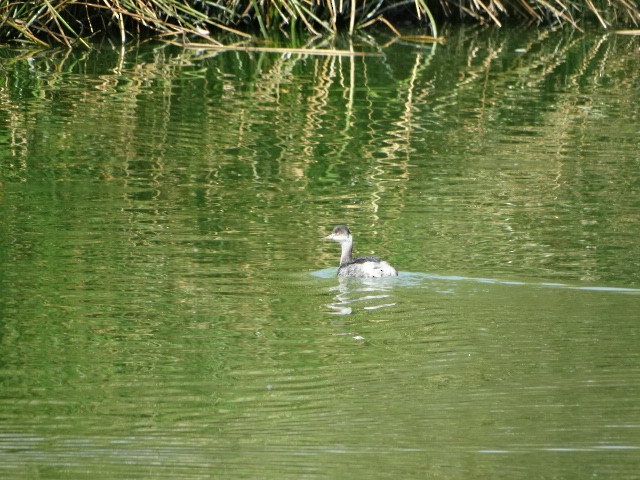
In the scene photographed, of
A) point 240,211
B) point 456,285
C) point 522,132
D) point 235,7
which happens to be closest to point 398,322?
point 456,285

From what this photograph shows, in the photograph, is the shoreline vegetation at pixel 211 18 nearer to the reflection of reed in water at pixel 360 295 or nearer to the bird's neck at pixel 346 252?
the bird's neck at pixel 346 252

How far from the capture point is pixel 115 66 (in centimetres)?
1978

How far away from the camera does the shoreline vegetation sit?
21141mm

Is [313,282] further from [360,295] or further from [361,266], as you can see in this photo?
[360,295]

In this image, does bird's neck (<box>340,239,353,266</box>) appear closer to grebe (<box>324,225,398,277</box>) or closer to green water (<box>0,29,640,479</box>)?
grebe (<box>324,225,398,277</box>)

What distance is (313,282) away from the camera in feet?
31.6

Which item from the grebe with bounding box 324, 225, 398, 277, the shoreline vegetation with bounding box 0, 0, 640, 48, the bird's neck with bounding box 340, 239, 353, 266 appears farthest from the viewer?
the shoreline vegetation with bounding box 0, 0, 640, 48

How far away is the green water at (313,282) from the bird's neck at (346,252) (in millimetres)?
224

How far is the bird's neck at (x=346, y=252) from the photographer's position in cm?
1002

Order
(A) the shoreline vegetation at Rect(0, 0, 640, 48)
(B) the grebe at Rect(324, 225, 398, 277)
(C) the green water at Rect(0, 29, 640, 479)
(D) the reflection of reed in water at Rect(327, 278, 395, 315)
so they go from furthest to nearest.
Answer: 1. (A) the shoreline vegetation at Rect(0, 0, 640, 48)
2. (B) the grebe at Rect(324, 225, 398, 277)
3. (D) the reflection of reed in water at Rect(327, 278, 395, 315)
4. (C) the green water at Rect(0, 29, 640, 479)

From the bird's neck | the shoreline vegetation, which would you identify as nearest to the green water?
the bird's neck

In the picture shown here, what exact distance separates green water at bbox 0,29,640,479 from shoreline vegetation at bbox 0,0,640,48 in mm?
2933

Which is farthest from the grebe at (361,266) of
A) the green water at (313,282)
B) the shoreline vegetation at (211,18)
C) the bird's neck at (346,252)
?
the shoreline vegetation at (211,18)

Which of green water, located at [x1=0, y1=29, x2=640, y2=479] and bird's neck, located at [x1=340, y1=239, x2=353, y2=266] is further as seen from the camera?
bird's neck, located at [x1=340, y1=239, x2=353, y2=266]
